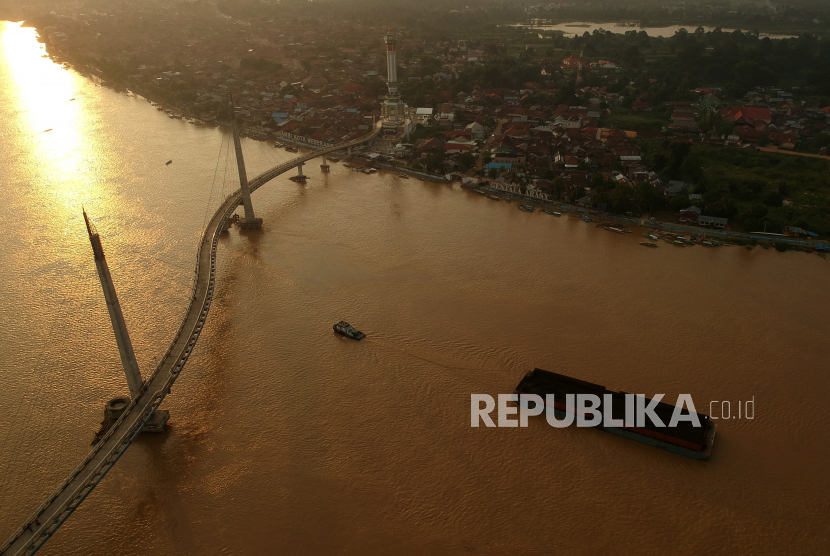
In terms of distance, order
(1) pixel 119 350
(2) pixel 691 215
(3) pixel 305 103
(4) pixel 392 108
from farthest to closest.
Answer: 1. (3) pixel 305 103
2. (4) pixel 392 108
3. (2) pixel 691 215
4. (1) pixel 119 350

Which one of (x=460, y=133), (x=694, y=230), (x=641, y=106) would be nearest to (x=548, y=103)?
(x=641, y=106)

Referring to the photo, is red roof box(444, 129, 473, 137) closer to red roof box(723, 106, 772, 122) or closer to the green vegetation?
the green vegetation

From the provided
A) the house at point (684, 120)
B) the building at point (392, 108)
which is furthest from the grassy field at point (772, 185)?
the building at point (392, 108)

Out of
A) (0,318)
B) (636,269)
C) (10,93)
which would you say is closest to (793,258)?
(636,269)

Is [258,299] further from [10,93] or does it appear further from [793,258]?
[10,93]

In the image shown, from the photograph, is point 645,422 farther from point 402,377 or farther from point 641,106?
point 641,106

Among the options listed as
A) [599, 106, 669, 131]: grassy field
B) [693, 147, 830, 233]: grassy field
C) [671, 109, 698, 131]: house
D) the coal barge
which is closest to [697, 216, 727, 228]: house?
[693, 147, 830, 233]: grassy field
